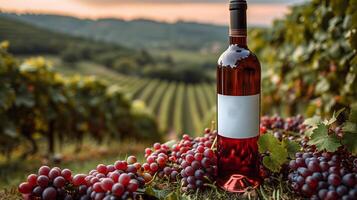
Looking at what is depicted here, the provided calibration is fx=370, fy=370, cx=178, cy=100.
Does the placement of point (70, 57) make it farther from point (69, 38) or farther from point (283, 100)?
point (283, 100)

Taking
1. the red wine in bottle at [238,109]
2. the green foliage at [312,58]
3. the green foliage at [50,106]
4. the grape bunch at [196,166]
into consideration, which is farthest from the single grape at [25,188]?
the green foliage at [50,106]

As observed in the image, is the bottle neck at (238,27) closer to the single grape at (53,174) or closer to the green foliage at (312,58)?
the single grape at (53,174)

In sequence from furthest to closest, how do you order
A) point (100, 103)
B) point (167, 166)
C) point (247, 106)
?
1. point (100, 103)
2. point (167, 166)
3. point (247, 106)

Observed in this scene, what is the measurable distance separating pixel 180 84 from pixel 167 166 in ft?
156

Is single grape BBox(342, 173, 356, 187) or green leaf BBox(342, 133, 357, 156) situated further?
green leaf BBox(342, 133, 357, 156)

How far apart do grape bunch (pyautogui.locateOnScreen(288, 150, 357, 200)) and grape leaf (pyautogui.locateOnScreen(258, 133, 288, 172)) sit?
5cm

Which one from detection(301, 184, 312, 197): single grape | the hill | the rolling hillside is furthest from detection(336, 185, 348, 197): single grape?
the hill

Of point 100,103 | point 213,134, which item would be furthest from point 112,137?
point 213,134

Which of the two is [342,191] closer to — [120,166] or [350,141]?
[350,141]

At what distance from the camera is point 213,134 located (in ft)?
7.05

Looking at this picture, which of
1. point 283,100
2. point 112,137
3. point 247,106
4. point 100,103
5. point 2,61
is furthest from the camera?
point 112,137

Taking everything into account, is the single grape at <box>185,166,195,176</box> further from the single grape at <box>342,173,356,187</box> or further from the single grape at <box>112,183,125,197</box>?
the single grape at <box>342,173,356,187</box>

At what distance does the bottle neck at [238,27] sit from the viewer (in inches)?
64.7

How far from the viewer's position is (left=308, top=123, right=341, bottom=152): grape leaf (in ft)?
5.26
